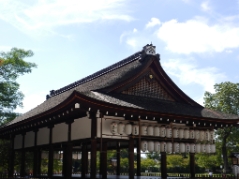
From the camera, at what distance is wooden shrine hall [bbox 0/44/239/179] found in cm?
1766

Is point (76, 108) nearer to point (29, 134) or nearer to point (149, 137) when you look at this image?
point (149, 137)

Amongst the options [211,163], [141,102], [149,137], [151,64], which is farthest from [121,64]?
[211,163]

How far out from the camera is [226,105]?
46219mm

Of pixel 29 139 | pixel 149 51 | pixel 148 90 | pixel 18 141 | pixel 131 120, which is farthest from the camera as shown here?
pixel 18 141

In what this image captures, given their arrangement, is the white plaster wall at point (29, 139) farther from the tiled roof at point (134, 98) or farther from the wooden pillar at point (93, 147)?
the wooden pillar at point (93, 147)

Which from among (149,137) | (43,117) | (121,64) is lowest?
(149,137)

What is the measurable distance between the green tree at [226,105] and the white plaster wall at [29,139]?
29.3 meters

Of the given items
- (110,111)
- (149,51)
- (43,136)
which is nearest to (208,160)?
(149,51)

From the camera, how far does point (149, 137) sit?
19.8 m

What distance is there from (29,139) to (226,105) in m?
30.8

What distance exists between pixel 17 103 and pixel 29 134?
24.8ft

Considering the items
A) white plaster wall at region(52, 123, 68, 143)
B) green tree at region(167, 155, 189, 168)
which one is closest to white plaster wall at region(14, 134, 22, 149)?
white plaster wall at region(52, 123, 68, 143)

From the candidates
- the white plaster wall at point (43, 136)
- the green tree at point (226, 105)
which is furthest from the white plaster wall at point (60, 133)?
the green tree at point (226, 105)

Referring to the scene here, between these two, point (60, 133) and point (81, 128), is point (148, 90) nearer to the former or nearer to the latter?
point (81, 128)
